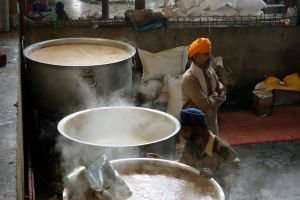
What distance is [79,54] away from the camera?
7352 mm

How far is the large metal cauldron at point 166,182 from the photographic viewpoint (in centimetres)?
412

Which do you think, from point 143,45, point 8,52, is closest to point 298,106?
point 143,45

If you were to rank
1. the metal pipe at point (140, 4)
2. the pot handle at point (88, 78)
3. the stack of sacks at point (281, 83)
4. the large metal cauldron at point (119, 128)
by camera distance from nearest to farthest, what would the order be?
the large metal cauldron at point (119, 128) < the pot handle at point (88, 78) < the metal pipe at point (140, 4) < the stack of sacks at point (281, 83)

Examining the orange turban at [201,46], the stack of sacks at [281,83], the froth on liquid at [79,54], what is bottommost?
the stack of sacks at [281,83]

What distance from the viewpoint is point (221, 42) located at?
32.7ft

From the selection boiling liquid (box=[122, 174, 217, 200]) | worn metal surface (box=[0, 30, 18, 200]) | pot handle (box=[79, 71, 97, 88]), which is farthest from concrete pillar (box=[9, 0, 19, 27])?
boiling liquid (box=[122, 174, 217, 200])

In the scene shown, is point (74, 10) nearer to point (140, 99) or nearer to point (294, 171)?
point (140, 99)

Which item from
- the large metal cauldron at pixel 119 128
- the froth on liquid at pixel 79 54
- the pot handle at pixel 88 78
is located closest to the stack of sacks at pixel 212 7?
the froth on liquid at pixel 79 54

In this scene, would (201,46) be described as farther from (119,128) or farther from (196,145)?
(196,145)

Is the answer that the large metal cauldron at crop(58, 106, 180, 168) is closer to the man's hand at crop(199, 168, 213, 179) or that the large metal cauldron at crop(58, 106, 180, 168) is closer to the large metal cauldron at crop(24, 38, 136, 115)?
the large metal cauldron at crop(24, 38, 136, 115)

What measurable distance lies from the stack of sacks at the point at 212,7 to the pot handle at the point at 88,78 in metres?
4.12

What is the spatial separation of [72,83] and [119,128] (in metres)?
0.88

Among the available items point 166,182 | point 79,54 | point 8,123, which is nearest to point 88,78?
point 79,54

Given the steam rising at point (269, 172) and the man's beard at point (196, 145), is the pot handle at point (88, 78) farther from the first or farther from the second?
the steam rising at point (269, 172)
